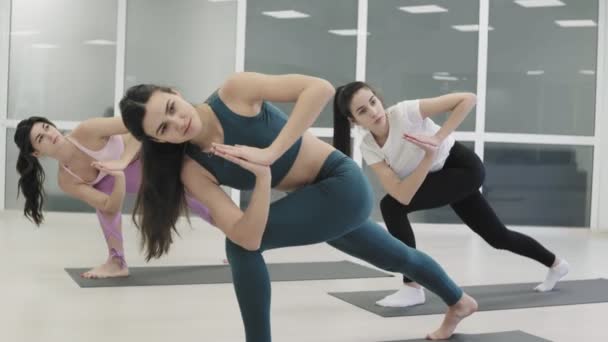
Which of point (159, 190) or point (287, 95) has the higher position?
point (287, 95)

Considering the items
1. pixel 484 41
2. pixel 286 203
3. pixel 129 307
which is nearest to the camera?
pixel 286 203

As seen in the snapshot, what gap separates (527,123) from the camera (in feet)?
22.0

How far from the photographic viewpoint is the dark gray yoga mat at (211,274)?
3.32 metres

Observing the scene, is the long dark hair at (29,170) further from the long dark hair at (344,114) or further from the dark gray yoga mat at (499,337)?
the dark gray yoga mat at (499,337)

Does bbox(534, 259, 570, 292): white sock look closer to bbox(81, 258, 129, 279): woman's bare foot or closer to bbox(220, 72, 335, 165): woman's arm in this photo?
bbox(220, 72, 335, 165): woman's arm

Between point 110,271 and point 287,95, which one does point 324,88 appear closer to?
point 287,95

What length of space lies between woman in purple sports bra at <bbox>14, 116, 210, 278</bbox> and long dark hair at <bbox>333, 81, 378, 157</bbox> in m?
0.97

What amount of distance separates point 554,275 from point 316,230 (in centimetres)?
185

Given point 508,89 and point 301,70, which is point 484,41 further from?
point 301,70

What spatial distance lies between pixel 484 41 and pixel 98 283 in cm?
484

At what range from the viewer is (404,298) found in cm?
287

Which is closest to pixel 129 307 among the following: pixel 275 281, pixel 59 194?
pixel 275 281

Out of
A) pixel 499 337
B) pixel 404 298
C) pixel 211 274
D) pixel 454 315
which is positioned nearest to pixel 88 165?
pixel 211 274

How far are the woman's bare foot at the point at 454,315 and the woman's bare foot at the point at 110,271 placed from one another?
179 centimetres
